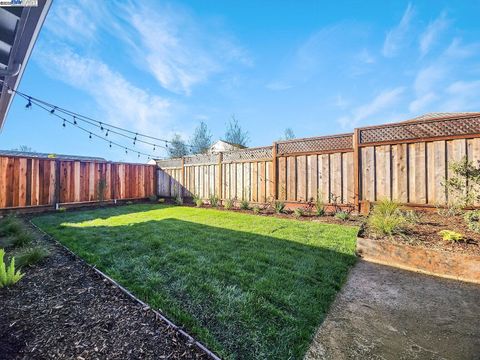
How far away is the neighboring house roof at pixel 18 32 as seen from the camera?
7.27ft

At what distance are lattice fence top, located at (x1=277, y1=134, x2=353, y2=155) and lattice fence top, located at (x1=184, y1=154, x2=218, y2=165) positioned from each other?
2.62 meters

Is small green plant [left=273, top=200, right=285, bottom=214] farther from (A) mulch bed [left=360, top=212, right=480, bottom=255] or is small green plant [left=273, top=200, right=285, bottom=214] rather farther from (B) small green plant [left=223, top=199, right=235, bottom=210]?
(A) mulch bed [left=360, top=212, right=480, bottom=255]

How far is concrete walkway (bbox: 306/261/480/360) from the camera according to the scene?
1363 mm

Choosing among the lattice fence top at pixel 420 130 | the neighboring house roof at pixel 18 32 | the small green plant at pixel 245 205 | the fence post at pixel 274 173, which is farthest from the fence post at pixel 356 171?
the neighboring house roof at pixel 18 32

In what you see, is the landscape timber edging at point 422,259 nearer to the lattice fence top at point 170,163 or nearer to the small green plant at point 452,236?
the small green plant at point 452,236

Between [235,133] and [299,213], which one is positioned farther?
[235,133]

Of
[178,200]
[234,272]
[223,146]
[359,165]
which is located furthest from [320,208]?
[223,146]

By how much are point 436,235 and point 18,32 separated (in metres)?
6.14

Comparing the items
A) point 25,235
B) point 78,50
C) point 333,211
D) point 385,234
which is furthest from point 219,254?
point 78,50

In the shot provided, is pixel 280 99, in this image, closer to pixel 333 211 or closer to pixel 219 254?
pixel 333 211

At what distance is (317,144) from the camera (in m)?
5.52

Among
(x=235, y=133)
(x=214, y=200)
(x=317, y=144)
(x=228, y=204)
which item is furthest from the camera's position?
(x=235, y=133)

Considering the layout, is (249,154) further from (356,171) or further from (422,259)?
(422,259)

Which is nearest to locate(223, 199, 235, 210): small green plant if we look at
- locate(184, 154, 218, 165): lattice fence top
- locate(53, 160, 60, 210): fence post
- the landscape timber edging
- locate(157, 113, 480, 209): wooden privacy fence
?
locate(157, 113, 480, 209): wooden privacy fence
